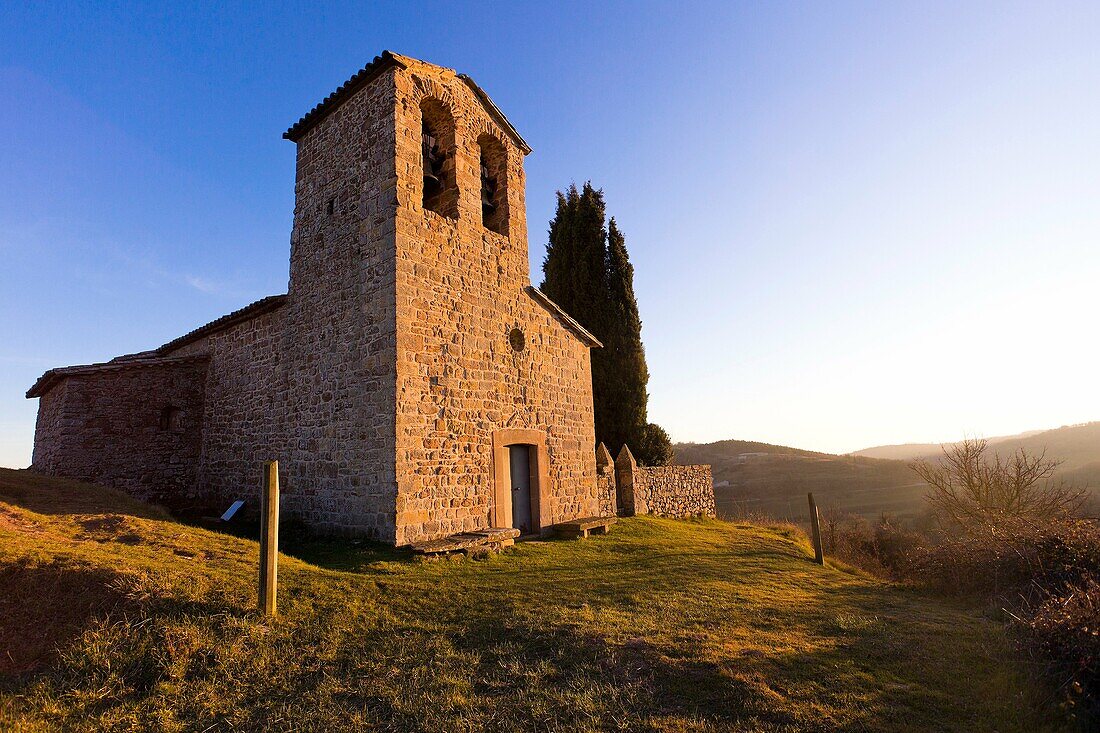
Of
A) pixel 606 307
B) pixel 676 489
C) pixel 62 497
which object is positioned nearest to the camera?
pixel 62 497

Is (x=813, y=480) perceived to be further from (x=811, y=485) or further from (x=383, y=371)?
(x=383, y=371)

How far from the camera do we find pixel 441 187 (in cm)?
1202

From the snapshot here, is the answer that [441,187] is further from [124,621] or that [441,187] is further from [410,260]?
[124,621]

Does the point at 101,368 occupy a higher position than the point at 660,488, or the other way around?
the point at 101,368

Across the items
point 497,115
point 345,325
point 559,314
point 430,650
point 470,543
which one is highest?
point 497,115

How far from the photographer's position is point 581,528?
481 inches

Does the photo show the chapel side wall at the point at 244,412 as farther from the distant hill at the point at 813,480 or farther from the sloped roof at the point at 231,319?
the distant hill at the point at 813,480

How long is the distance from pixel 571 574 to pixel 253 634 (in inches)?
194

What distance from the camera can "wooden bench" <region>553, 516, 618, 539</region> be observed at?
1227 cm

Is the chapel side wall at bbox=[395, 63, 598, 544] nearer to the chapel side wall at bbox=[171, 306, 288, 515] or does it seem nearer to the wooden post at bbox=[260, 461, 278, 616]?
the chapel side wall at bbox=[171, 306, 288, 515]

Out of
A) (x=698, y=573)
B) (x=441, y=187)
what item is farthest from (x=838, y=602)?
(x=441, y=187)

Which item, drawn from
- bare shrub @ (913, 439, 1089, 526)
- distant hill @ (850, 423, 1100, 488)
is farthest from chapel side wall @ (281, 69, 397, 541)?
distant hill @ (850, 423, 1100, 488)

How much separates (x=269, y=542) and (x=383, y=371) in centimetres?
423

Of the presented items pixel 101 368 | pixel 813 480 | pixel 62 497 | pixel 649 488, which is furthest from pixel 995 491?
pixel 813 480
